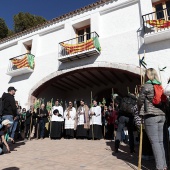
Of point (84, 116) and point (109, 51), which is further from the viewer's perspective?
point (109, 51)

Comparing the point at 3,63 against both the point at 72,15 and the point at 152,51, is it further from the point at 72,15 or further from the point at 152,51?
the point at 152,51

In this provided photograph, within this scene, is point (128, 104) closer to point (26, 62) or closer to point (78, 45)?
point (78, 45)

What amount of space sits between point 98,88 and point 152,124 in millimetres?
9825

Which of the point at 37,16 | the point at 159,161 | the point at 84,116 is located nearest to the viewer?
the point at 159,161

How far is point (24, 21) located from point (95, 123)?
20716 mm

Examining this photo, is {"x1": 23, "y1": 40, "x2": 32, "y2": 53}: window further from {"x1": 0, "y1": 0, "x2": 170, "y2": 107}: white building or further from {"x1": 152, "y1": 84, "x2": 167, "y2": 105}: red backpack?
{"x1": 152, "y1": 84, "x2": 167, "y2": 105}: red backpack

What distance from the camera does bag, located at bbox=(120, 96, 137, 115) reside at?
4402 millimetres

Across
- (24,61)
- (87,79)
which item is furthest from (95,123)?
(24,61)

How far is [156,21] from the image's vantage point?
7.81m

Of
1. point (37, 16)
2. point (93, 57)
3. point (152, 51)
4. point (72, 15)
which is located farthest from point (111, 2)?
point (37, 16)

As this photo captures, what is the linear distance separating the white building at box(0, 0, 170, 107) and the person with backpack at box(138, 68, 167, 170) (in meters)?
4.90

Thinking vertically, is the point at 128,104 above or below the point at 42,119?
above

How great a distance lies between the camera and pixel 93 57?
9.35 m

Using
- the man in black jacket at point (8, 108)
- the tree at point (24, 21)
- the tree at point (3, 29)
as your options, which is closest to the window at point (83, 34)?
the man in black jacket at point (8, 108)
